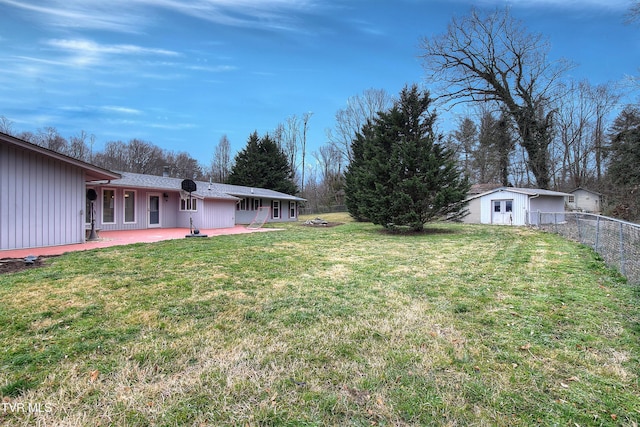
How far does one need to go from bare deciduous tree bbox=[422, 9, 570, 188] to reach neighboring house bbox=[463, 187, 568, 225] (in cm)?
321

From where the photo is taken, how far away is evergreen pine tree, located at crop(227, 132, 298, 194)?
3059cm

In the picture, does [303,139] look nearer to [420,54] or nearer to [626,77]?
[420,54]

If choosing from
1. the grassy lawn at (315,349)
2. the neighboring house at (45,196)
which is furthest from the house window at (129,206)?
the grassy lawn at (315,349)

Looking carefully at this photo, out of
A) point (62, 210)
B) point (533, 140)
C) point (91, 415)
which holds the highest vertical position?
point (533, 140)

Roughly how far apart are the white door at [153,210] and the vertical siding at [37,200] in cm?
593

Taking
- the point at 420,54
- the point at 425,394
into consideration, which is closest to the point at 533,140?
the point at 420,54

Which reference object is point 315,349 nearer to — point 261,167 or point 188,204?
point 188,204

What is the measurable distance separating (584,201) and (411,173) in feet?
98.0

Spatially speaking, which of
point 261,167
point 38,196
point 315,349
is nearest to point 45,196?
point 38,196

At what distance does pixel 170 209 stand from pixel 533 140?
2548cm

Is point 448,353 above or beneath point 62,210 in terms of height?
beneath

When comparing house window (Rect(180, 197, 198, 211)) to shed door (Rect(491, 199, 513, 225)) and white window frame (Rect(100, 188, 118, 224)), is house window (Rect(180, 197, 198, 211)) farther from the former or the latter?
shed door (Rect(491, 199, 513, 225))

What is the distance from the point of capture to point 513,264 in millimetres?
6418

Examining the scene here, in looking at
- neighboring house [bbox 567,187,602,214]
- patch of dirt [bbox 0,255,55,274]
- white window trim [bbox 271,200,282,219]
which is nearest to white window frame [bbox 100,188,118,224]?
patch of dirt [bbox 0,255,55,274]
